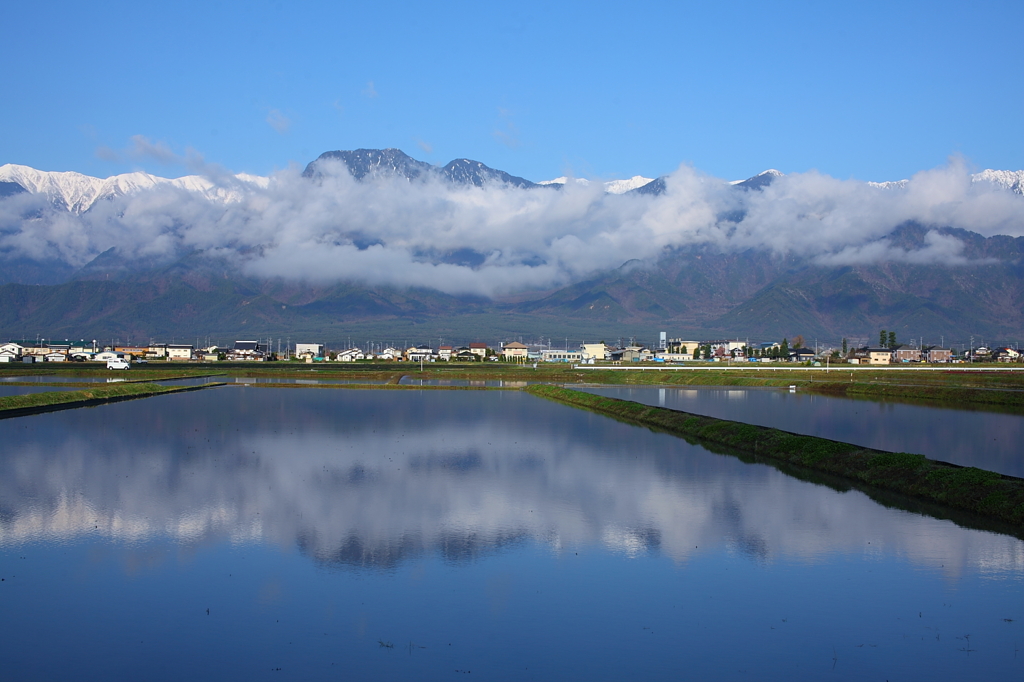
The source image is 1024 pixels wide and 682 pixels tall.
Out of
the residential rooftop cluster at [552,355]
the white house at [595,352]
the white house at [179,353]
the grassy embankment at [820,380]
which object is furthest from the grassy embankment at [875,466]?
the white house at [179,353]

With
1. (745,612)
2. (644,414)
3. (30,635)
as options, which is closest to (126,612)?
(30,635)

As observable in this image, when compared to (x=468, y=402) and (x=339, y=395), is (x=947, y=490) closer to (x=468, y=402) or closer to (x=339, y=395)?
(x=468, y=402)

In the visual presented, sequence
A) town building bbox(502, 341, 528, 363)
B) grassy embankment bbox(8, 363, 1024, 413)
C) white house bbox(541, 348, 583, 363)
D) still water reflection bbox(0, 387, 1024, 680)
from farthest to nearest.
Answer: town building bbox(502, 341, 528, 363) → white house bbox(541, 348, 583, 363) → grassy embankment bbox(8, 363, 1024, 413) → still water reflection bbox(0, 387, 1024, 680)

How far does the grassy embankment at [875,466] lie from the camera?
14883mm

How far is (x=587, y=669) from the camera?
8406mm

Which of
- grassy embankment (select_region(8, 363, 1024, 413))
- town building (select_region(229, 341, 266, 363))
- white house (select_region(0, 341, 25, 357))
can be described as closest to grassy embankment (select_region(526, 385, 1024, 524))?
grassy embankment (select_region(8, 363, 1024, 413))

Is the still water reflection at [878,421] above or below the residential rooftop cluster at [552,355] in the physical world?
below

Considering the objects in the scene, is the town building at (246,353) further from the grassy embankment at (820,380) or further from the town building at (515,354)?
the grassy embankment at (820,380)

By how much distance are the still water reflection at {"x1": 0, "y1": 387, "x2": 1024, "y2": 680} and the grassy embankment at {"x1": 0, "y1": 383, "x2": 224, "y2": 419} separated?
41.9 feet

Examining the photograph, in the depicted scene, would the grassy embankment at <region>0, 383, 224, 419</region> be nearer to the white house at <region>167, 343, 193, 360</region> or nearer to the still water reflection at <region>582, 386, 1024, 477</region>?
the still water reflection at <region>582, 386, 1024, 477</region>

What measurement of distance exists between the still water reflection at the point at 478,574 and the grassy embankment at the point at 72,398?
12759mm

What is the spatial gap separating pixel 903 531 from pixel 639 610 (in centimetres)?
594

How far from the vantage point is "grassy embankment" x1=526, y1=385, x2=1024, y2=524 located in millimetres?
14883

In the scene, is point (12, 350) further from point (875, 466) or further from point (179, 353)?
point (875, 466)
